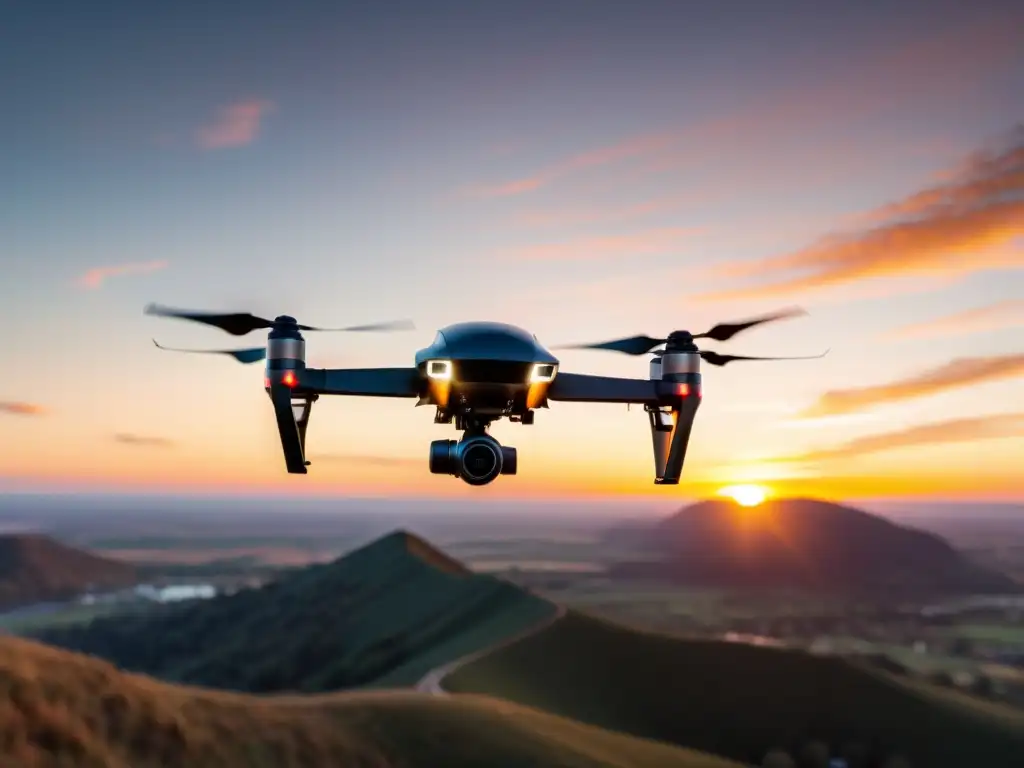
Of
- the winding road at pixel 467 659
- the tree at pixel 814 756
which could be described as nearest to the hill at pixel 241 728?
the winding road at pixel 467 659

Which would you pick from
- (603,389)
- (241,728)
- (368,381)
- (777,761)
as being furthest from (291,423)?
(777,761)

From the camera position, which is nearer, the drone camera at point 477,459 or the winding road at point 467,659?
the drone camera at point 477,459

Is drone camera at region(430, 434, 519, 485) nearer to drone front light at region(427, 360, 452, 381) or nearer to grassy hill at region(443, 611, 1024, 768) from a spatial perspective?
drone front light at region(427, 360, 452, 381)

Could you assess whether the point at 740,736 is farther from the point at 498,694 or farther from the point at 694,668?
the point at 498,694

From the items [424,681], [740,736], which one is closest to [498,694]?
[424,681]

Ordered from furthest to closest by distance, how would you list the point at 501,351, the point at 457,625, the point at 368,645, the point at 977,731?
the point at 368,645
the point at 457,625
the point at 977,731
the point at 501,351

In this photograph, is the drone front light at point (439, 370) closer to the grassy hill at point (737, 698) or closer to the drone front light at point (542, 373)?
the drone front light at point (542, 373)
